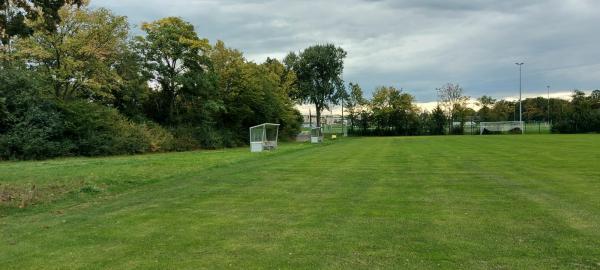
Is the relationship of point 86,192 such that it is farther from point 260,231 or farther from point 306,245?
point 306,245

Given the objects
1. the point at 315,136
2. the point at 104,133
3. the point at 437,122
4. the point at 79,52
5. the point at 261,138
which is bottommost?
the point at 315,136

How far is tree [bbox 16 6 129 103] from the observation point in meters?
33.8

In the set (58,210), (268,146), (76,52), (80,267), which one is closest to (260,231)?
(80,267)

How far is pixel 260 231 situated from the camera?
762cm

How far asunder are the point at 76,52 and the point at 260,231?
105ft

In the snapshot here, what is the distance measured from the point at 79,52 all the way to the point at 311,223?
1230 inches

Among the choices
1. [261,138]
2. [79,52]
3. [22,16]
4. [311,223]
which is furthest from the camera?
[261,138]

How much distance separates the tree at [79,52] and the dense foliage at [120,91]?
0.23ft

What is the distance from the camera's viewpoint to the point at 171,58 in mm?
43438

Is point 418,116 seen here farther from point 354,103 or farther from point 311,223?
point 311,223

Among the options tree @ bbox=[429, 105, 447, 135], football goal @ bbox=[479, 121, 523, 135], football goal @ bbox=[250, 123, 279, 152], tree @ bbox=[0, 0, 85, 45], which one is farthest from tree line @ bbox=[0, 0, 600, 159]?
football goal @ bbox=[479, 121, 523, 135]

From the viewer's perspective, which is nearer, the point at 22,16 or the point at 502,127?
the point at 22,16

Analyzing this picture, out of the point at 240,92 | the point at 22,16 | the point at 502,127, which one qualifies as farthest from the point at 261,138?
the point at 502,127

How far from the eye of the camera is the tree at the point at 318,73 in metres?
75.9
